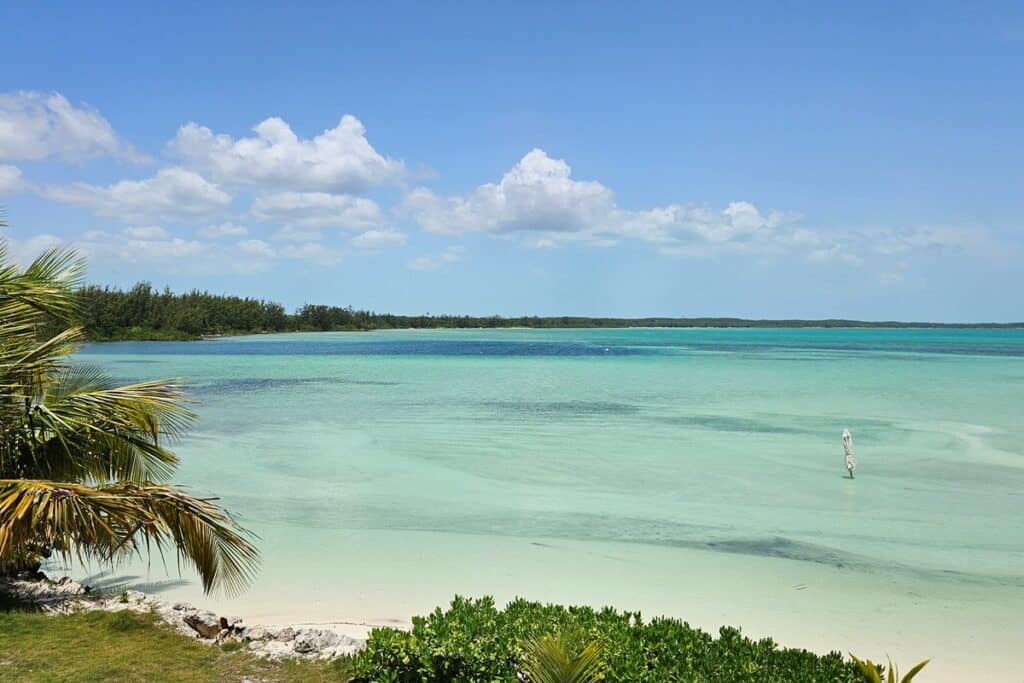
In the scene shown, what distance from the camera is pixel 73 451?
236 inches

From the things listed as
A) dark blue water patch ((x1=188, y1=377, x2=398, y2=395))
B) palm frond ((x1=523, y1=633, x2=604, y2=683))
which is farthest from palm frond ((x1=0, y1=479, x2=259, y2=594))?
dark blue water patch ((x1=188, y1=377, x2=398, y2=395))

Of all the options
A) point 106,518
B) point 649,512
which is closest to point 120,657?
point 106,518

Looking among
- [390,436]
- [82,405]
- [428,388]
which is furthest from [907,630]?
[428,388]

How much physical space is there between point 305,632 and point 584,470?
10.1m

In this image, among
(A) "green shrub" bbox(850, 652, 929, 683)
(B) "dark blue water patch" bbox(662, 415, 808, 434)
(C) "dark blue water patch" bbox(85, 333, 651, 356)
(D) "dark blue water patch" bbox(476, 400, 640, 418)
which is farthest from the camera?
(C) "dark blue water patch" bbox(85, 333, 651, 356)

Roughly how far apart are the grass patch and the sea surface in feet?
5.33

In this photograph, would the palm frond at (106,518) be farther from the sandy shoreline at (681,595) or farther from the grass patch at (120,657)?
the sandy shoreline at (681,595)

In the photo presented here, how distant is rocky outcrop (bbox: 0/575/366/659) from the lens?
6.00 metres

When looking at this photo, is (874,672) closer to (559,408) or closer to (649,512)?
(649,512)

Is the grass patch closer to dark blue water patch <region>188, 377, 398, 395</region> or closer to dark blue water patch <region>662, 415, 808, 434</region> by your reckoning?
dark blue water patch <region>662, 415, 808, 434</region>

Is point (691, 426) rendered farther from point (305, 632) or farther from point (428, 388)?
point (305, 632)

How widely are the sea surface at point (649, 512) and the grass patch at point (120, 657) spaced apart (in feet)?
5.33

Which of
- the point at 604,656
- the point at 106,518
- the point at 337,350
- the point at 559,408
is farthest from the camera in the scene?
the point at 337,350

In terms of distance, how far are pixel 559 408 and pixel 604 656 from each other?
22130mm
